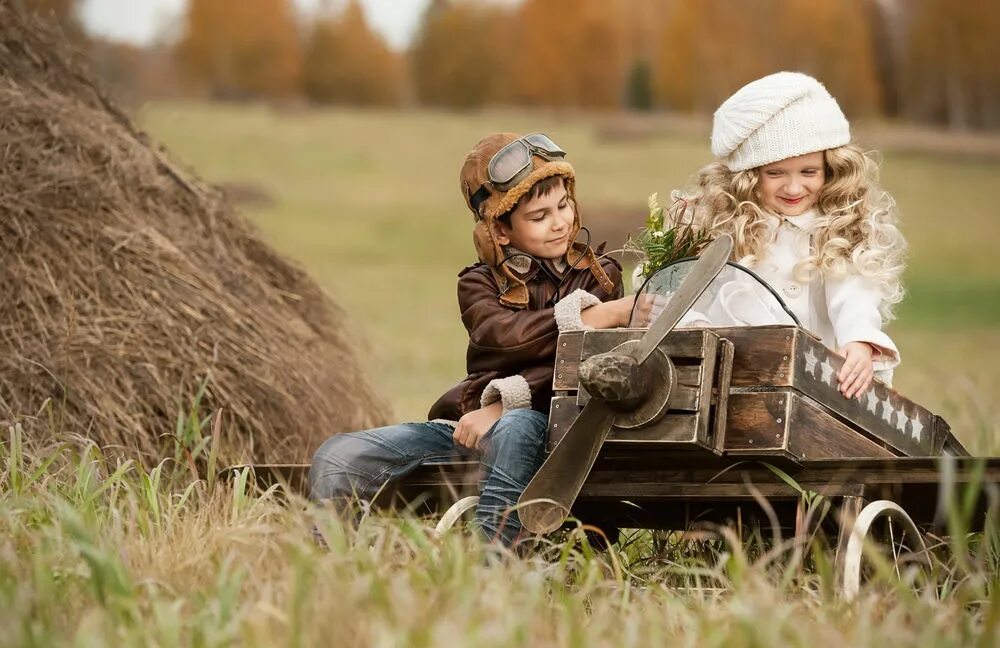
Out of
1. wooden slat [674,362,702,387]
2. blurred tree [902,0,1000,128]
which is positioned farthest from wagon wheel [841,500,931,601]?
blurred tree [902,0,1000,128]

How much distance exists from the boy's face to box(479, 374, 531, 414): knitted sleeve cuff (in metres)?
0.40

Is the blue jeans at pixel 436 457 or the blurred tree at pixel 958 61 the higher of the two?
the blurred tree at pixel 958 61

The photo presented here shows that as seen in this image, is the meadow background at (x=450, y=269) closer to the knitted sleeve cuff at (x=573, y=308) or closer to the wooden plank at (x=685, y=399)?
the wooden plank at (x=685, y=399)

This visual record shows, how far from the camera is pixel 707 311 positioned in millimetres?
3846

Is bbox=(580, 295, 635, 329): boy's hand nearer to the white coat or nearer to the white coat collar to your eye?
the white coat

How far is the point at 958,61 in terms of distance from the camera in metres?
45.5

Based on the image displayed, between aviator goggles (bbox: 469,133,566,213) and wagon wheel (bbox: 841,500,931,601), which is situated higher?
aviator goggles (bbox: 469,133,566,213)

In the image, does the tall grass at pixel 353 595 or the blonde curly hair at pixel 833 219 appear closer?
the tall grass at pixel 353 595

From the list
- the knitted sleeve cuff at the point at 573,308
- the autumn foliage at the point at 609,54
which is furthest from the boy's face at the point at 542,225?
the autumn foliage at the point at 609,54

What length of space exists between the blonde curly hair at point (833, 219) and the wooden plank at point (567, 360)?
62 centimetres

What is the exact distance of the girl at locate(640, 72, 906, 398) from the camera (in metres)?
3.99

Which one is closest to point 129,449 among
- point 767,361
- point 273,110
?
point 767,361

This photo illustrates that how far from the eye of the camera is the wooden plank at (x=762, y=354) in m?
3.31

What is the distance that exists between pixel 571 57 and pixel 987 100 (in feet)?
52.5
